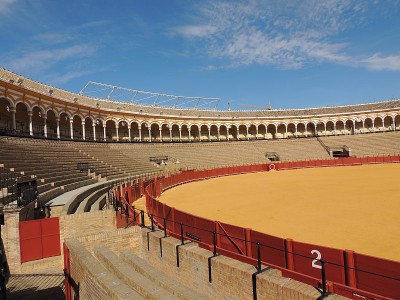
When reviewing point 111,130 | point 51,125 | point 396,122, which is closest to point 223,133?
point 111,130

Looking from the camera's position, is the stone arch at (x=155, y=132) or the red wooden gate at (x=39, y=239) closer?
the red wooden gate at (x=39, y=239)

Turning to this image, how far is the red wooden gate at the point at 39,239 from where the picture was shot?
932 cm

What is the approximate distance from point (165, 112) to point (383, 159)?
36.0 m

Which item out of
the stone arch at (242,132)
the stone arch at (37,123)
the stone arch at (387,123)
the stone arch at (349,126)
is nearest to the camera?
the stone arch at (37,123)

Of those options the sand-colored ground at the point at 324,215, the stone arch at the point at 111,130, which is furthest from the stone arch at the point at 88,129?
the sand-colored ground at the point at 324,215

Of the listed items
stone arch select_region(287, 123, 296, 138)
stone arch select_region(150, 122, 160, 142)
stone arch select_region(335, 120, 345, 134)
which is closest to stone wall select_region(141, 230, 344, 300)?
stone arch select_region(150, 122, 160, 142)

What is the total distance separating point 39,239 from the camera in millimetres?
9594

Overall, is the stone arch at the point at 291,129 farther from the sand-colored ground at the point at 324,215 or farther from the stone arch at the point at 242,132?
the sand-colored ground at the point at 324,215

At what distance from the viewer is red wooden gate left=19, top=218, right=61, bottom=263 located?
932cm

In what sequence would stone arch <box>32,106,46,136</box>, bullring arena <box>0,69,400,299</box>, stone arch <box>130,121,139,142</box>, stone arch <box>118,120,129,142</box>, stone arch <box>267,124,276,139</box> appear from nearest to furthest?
bullring arena <box>0,69,400,299</box>
stone arch <box>32,106,46,136</box>
stone arch <box>118,120,129,142</box>
stone arch <box>130,121,139,142</box>
stone arch <box>267,124,276,139</box>

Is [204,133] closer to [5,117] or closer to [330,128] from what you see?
[330,128]

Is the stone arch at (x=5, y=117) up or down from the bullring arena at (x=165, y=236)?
up

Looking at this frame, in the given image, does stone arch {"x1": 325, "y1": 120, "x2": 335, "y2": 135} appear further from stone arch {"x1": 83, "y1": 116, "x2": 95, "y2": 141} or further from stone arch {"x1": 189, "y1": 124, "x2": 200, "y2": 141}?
stone arch {"x1": 83, "y1": 116, "x2": 95, "y2": 141}

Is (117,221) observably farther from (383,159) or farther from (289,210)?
(383,159)
